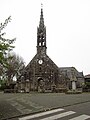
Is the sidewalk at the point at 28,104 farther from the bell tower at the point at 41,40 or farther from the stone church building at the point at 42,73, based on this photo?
the bell tower at the point at 41,40

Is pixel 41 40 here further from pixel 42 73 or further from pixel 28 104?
pixel 28 104

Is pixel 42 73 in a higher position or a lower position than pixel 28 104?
higher

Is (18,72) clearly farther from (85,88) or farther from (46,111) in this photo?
(46,111)

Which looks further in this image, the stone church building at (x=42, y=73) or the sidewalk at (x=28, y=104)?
the stone church building at (x=42, y=73)

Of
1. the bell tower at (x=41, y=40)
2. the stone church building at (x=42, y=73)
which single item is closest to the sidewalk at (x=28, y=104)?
the stone church building at (x=42, y=73)

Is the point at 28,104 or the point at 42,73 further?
the point at 42,73

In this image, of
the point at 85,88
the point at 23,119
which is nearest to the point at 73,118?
the point at 23,119

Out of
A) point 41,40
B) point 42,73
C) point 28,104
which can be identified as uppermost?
point 41,40

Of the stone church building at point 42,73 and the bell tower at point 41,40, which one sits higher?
the bell tower at point 41,40

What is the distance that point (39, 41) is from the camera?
60531 millimetres

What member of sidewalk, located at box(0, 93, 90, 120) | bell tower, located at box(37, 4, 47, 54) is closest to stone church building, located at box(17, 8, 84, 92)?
bell tower, located at box(37, 4, 47, 54)

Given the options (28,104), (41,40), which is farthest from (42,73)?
(28,104)

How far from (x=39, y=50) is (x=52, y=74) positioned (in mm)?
7548

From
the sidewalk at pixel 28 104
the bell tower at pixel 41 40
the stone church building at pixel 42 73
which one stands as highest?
the bell tower at pixel 41 40
